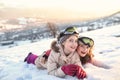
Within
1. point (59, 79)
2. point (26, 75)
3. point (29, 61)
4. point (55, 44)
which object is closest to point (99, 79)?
point (59, 79)

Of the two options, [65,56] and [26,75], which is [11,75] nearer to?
[26,75]

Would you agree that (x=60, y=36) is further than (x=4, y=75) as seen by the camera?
No

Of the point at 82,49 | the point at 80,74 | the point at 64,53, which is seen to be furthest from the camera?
the point at 82,49

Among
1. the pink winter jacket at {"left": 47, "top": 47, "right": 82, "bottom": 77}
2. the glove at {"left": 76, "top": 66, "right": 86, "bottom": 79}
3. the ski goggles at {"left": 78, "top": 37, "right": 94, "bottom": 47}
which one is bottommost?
the glove at {"left": 76, "top": 66, "right": 86, "bottom": 79}

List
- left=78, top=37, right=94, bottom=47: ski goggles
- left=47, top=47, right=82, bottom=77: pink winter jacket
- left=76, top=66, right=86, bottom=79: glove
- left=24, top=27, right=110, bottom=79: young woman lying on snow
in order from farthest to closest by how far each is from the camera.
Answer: left=78, top=37, right=94, bottom=47: ski goggles → left=47, top=47, right=82, bottom=77: pink winter jacket → left=24, top=27, right=110, bottom=79: young woman lying on snow → left=76, top=66, right=86, bottom=79: glove

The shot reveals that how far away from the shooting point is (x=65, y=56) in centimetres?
485

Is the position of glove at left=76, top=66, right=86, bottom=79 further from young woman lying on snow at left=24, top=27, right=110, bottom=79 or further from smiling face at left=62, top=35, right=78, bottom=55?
smiling face at left=62, top=35, right=78, bottom=55

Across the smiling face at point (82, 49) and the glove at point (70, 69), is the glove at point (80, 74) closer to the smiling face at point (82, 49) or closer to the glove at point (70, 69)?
the glove at point (70, 69)

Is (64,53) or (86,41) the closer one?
(64,53)

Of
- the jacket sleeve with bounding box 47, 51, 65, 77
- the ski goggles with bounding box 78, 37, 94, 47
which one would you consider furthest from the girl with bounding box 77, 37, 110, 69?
the jacket sleeve with bounding box 47, 51, 65, 77

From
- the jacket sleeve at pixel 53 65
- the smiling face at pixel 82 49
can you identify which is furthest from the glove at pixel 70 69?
the smiling face at pixel 82 49

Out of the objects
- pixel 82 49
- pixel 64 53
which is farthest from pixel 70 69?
pixel 82 49

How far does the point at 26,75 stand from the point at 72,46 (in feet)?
3.65

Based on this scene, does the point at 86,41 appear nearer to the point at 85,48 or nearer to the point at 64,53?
the point at 85,48
